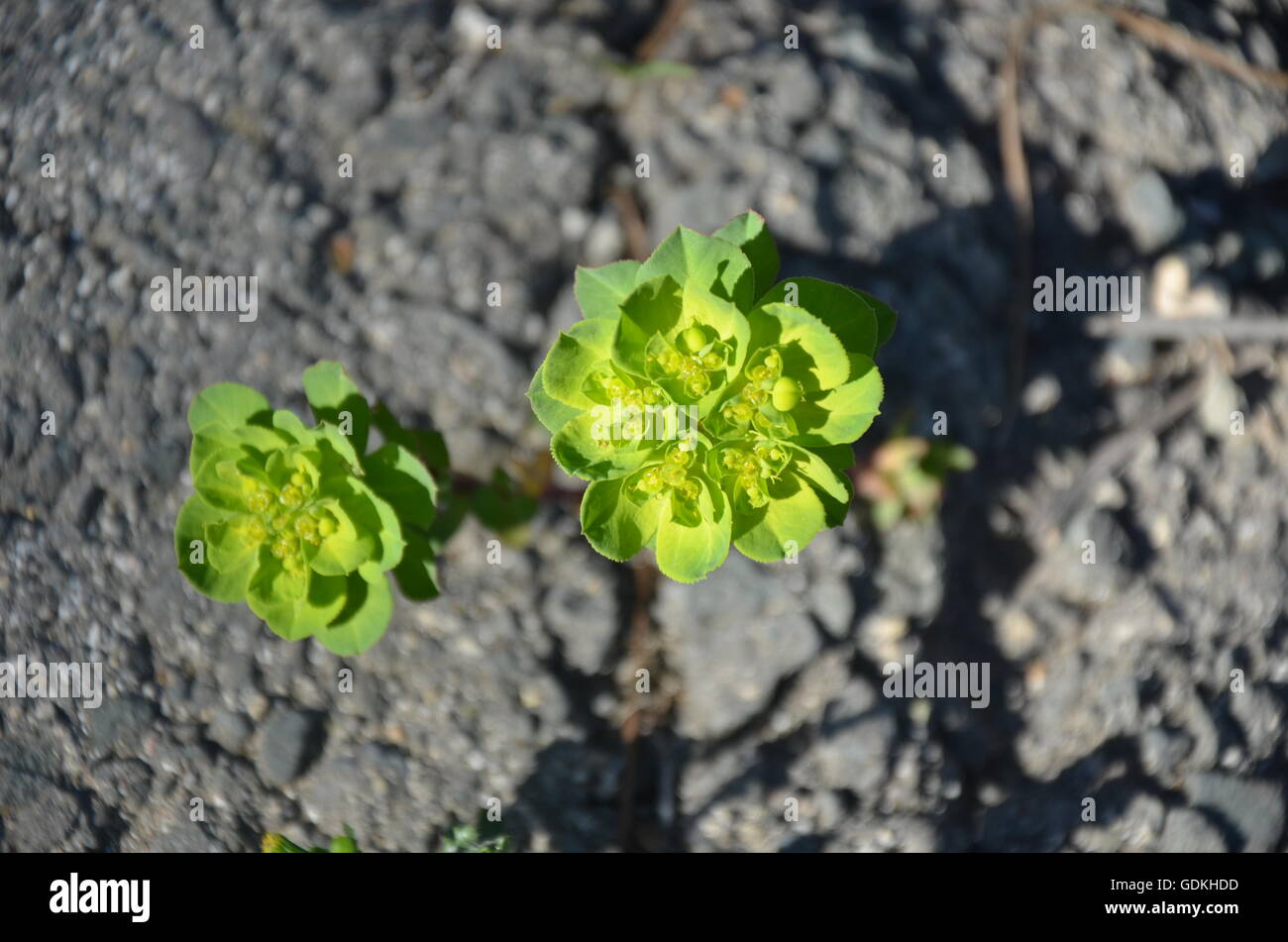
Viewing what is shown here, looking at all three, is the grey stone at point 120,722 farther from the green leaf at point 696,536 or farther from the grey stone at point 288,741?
the green leaf at point 696,536

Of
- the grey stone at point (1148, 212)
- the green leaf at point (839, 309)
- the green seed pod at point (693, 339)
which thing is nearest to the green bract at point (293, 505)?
the green seed pod at point (693, 339)

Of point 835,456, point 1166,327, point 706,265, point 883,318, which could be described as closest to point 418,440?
point 706,265

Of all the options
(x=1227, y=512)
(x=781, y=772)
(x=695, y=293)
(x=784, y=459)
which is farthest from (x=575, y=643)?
(x=1227, y=512)

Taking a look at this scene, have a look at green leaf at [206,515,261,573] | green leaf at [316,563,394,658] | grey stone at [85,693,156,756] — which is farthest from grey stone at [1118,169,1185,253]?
grey stone at [85,693,156,756]

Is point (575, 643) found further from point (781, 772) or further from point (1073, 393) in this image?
point (1073, 393)

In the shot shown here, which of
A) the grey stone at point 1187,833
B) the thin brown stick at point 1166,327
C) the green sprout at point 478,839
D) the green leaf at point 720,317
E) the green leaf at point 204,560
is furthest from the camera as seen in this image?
the grey stone at point 1187,833
